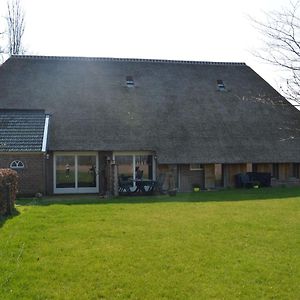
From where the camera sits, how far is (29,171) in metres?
22.9

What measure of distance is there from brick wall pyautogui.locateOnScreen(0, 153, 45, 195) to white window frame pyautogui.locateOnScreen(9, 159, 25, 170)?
0.32 feet

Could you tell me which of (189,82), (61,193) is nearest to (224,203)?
(61,193)

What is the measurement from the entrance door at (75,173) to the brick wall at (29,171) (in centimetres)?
182

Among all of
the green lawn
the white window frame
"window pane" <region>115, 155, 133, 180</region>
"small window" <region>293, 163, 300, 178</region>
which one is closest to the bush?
the green lawn

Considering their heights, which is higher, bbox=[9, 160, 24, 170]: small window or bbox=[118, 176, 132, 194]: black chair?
bbox=[9, 160, 24, 170]: small window

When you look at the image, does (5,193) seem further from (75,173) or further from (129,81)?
(129,81)

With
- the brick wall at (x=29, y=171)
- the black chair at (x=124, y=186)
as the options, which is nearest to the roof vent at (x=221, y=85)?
the black chair at (x=124, y=186)

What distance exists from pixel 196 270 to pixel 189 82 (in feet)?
76.7

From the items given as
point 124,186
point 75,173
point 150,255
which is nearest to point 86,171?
point 75,173

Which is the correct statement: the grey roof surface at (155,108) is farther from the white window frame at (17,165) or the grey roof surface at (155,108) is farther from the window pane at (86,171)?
the white window frame at (17,165)

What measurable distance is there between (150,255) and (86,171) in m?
16.6

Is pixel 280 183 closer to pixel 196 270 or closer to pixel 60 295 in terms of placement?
pixel 196 270

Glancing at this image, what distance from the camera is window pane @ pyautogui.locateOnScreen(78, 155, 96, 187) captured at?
25.2 meters

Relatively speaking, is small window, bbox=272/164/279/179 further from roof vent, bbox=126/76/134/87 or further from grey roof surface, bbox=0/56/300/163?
roof vent, bbox=126/76/134/87
